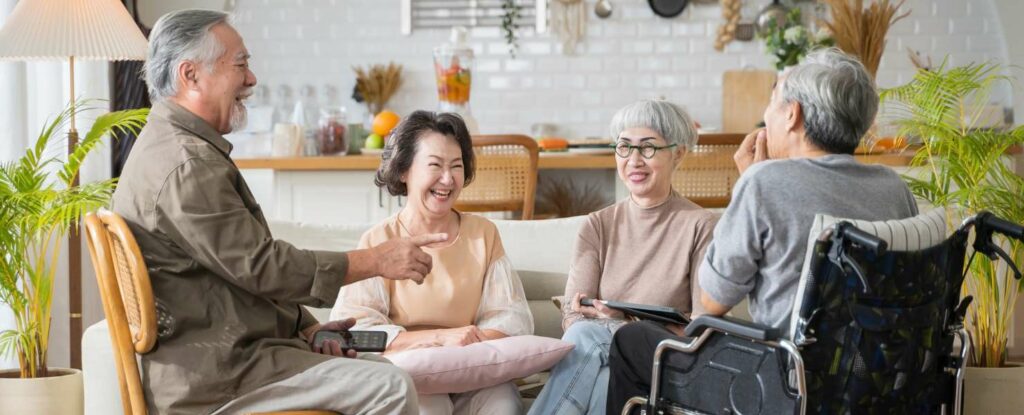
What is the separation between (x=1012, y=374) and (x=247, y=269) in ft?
7.73

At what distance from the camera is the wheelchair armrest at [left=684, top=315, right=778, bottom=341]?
226cm

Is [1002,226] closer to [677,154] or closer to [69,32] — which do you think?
[677,154]

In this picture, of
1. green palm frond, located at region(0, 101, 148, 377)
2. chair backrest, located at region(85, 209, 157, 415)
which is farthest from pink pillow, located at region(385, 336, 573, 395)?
green palm frond, located at region(0, 101, 148, 377)

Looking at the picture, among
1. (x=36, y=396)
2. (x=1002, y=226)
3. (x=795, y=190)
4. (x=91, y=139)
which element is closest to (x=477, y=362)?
(x=795, y=190)

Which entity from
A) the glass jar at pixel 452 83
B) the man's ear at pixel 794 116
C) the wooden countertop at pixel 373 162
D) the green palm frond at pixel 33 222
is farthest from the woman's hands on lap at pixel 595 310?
the glass jar at pixel 452 83

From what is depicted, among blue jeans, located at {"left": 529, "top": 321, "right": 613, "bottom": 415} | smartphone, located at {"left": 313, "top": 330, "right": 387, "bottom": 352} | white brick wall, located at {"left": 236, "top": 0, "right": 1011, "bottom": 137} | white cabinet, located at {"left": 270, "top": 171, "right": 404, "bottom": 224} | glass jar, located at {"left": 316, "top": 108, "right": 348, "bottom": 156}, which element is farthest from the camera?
white brick wall, located at {"left": 236, "top": 0, "right": 1011, "bottom": 137}

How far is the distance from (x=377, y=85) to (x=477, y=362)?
4.50 metres

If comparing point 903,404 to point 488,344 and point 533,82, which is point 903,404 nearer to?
point 488,344

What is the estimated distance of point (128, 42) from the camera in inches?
152

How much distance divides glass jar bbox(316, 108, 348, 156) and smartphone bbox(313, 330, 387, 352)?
11.2 ft

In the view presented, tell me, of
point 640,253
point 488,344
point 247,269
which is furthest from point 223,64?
point 640,253

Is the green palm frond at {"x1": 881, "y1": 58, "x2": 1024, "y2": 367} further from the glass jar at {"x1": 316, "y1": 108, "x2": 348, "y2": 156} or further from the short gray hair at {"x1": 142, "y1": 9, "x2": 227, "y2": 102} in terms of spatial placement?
the glass jar at {"x1": 316, "y1": 108, "x2": 348, "y2": 156}

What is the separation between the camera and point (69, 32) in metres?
3.75

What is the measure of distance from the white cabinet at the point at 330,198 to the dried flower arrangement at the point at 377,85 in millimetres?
1804
